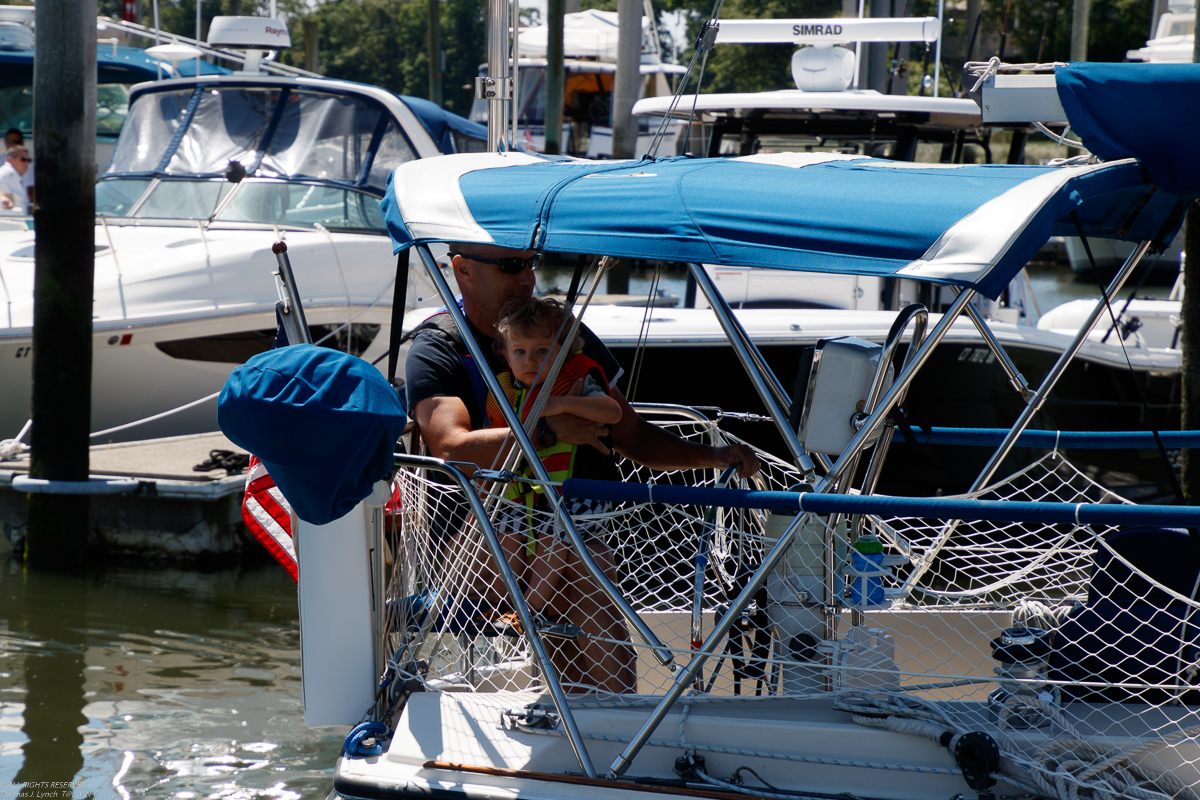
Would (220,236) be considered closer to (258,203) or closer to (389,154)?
(258,203)

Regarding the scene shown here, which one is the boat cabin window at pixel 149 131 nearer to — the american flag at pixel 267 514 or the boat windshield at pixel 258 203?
the boat windshield at pixel 258 203

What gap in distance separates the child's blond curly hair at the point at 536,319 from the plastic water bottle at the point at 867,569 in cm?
100

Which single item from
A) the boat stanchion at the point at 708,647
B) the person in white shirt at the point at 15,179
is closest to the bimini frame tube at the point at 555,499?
the boat stanchion at the point at 708,647

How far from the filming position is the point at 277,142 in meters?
8.12

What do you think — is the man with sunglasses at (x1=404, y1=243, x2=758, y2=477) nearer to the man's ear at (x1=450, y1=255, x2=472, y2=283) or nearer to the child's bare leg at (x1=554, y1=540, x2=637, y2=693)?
the man's ear at (x1=450, y1=255, x2=472, y2=283)

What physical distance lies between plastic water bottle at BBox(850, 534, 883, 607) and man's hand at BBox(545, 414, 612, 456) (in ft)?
2.55

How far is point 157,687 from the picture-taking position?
195 inches

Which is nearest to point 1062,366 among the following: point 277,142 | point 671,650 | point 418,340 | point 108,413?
point 671,650

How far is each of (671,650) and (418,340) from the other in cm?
123

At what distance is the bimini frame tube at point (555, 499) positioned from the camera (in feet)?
8.66

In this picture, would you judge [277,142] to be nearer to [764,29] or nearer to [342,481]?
[764,29]

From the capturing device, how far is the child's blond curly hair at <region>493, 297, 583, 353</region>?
3.02m

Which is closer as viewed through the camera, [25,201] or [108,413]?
[108,413]

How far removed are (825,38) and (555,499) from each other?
4.96 m
